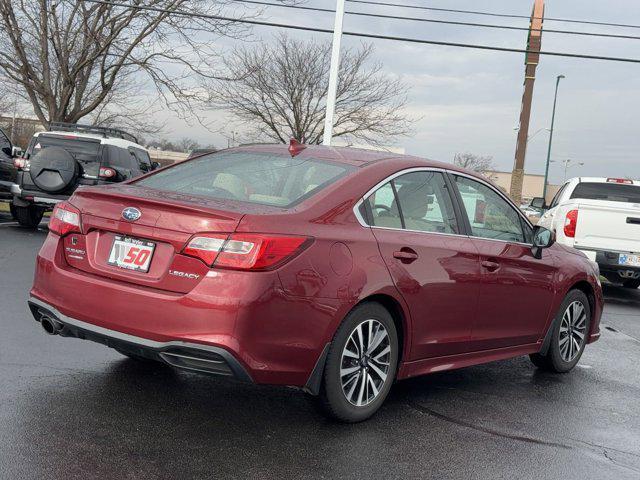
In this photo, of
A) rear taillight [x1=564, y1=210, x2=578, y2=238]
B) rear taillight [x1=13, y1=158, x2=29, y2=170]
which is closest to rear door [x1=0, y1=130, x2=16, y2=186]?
rear taillight [x1=13, y1=158, x2=29, y2=170]

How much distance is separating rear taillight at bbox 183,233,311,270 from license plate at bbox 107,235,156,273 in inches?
9.8

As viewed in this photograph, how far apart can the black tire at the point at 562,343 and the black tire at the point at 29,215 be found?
35.6 feet

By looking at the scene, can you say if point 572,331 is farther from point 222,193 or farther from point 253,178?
point 222,193

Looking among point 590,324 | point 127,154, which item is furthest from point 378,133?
point 590,324

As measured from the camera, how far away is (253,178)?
4.36 metres

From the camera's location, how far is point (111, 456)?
3.41 m

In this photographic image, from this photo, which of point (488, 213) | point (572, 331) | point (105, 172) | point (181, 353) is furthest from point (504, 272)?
Result: point (105, 172)

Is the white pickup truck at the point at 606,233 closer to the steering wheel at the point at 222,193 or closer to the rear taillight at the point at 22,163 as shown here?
the steering wheel at the point at 222,193

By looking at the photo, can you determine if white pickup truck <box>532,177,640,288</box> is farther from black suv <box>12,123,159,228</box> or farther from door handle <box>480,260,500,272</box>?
black suv <box>12,123,159,228</box>

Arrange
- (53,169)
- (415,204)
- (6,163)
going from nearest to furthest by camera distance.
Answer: (415,204) → (53,169) → (6,163)

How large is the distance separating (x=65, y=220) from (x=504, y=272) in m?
2.92

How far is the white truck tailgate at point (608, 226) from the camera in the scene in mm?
10742

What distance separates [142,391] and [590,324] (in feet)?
12.8

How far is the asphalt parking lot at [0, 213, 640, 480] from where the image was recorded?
3.46 meters
